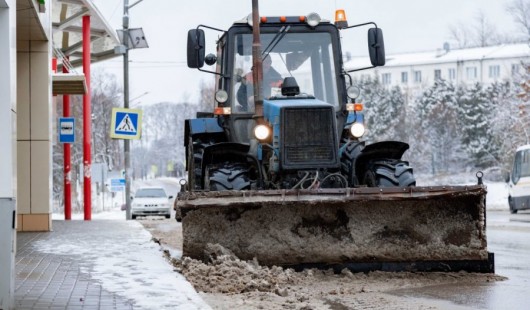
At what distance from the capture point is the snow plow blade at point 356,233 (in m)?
11.2

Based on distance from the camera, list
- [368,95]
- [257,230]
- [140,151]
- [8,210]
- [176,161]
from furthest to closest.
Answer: [140,151] < [176,161] < [368,95] < [257,230] < [8,210]

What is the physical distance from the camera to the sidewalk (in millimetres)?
8672

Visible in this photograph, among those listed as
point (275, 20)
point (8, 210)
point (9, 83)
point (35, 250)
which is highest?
point (275, 20)

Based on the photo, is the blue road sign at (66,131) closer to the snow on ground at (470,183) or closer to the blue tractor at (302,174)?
the blue tractor at (302,174)

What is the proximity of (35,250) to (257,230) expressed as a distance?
15.9ft

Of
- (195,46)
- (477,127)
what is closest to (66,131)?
(195,46)

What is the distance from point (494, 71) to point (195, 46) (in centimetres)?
11590

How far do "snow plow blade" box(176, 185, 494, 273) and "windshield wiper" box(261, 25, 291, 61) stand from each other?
3006 mm

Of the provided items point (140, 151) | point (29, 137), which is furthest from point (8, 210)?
point (140, 151)

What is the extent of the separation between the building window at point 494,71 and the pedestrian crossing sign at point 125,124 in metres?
98.4

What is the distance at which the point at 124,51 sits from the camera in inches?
1282

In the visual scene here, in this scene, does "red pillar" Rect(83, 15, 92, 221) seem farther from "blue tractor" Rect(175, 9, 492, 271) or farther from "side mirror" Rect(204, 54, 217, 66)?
"blue tractor" Rect(175, 9, 492, 271)

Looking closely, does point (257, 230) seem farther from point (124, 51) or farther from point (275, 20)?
point (124, 51)

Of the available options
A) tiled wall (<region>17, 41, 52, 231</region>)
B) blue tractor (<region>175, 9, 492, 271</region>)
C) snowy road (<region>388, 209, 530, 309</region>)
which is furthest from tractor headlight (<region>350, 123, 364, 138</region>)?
tiled wall (<region>17, 41, 52, 231</region>)
